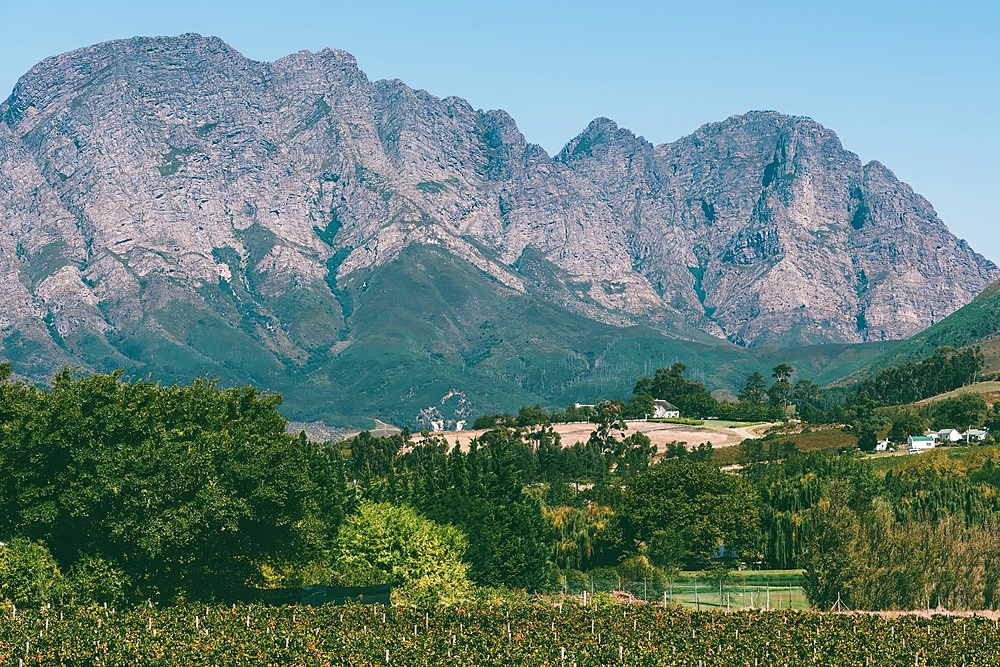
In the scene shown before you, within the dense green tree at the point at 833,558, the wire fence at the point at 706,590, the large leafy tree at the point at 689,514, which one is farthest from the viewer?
the large leafy tree at the point at 689,514

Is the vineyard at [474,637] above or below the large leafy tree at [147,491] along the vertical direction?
below

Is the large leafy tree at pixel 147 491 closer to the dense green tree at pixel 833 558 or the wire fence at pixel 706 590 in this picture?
the wire fence at pixel 706 590

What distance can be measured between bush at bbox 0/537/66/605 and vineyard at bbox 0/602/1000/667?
1727mm

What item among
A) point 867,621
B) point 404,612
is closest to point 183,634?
point 404,612

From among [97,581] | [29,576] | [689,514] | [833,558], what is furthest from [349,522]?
[689,514]

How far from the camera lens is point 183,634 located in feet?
249

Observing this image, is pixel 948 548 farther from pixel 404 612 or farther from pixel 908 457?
pixel 908 457

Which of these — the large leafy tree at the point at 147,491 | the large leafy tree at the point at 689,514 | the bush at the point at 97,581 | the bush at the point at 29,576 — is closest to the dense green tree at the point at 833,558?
the large leafy tree at the point at 689,514

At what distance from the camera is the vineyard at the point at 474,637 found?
71.4 m

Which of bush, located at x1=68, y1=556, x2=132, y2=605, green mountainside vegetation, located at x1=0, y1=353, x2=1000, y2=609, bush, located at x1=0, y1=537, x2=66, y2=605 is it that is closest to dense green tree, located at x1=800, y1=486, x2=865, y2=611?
green mountainside vegetation, located at x1=0, y1=353, x2=1000, y2=609

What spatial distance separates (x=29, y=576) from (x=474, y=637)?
27.3 metres

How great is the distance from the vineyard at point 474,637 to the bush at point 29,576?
1.73 meters

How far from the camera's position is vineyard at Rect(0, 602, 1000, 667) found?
71375 mm

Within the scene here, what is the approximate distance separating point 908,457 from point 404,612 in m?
122
